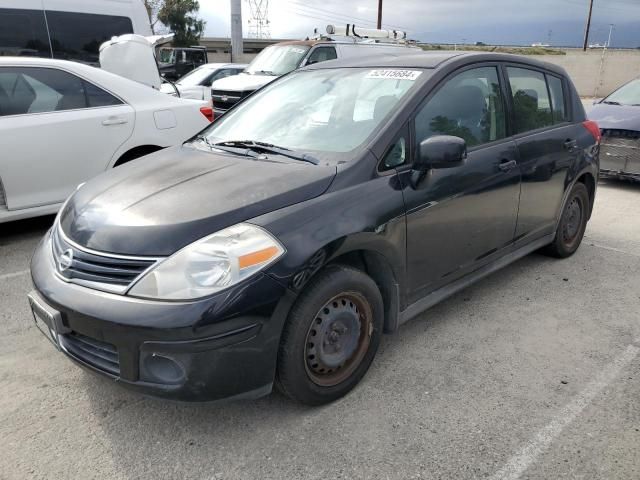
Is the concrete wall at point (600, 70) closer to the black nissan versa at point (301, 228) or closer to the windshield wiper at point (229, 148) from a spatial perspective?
the black nissan versa at point (301, 228)

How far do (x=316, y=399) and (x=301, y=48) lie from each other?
9616mm

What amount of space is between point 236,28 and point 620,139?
14935mm

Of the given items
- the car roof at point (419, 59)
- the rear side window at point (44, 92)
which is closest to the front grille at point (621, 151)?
the car roof at point (419, 59)

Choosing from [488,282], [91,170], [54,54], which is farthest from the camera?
[54,54]

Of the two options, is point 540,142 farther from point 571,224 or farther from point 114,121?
point 114,121

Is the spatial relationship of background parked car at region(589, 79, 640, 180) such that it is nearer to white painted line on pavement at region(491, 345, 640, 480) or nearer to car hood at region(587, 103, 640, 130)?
car hood at region(587, 103, 640, 130)

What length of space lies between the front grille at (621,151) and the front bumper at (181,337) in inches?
259

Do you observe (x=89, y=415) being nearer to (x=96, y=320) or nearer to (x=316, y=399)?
(x=96, y=320)

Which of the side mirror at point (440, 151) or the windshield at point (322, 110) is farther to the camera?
the windshield at point (322, 110)

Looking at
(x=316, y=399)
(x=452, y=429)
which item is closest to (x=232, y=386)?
(x=316, y=399)

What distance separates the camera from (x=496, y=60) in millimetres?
3664

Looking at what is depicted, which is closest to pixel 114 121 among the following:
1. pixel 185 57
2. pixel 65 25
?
pixel 65 25

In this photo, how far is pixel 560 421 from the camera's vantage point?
259cm

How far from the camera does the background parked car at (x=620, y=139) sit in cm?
712
